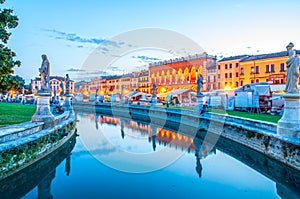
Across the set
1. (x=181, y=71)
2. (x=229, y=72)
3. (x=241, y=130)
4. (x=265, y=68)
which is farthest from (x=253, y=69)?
(x=241, y=130)

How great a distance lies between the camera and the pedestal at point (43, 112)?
1132 centimetres

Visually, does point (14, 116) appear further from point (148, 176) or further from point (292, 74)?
point (292, 74)

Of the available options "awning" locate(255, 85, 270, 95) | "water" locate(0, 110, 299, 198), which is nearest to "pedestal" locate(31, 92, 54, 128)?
"water" locate(0, 110, 299, 198)

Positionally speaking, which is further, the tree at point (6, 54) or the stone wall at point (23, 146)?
the tree at point (6, 54)

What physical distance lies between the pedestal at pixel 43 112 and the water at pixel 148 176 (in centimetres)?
152

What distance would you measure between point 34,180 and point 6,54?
5887 mm

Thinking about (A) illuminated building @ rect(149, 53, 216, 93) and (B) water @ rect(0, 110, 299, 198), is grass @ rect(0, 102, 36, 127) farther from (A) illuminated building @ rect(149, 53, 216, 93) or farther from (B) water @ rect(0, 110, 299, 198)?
(A) illuminated building @ rect(149, 53, 216, 93)

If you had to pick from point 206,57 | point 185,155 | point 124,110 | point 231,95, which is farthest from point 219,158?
point 206,57

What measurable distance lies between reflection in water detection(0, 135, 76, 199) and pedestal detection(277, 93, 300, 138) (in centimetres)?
816

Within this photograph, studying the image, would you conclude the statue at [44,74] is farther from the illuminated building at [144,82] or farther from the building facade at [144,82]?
the illuminated building at [144,82]

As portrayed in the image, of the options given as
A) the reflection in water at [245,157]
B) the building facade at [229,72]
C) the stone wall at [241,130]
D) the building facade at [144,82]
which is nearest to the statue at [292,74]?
the stone wall at [241,130]

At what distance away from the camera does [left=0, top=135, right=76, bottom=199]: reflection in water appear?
7.14 meters

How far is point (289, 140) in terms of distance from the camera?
890cm

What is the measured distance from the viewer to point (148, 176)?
9203 mm
